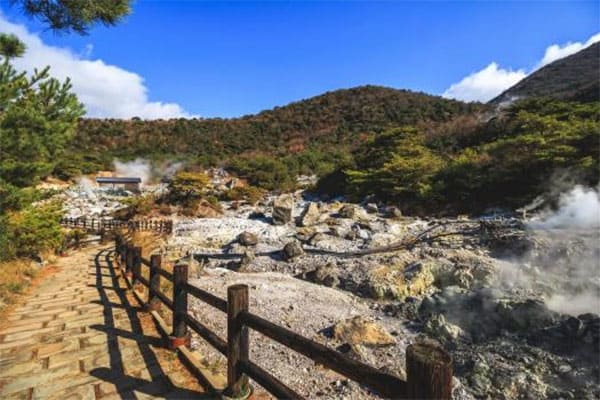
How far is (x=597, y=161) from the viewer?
10742mm

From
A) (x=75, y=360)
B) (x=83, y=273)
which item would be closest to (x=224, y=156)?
(x=83, y=273)

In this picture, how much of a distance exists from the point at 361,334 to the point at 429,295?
8.85ft

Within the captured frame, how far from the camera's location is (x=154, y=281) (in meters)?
4.75

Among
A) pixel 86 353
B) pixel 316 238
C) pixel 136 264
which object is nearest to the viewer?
→ pixel 86 353

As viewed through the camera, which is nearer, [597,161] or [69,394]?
[69,394]

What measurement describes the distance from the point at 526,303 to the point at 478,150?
13.9 meters

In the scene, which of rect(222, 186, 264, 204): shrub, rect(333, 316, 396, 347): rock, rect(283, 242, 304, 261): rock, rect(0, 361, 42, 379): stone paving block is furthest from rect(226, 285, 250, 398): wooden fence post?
rect(222, 186, 264, 204): shrub

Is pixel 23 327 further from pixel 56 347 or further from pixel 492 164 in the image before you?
pixel 492 164

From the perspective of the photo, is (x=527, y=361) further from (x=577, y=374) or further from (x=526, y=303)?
(x=526, y=303)

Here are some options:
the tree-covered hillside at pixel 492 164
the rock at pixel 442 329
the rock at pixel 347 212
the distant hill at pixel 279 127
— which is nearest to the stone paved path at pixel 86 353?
the rock at pixel 442 329

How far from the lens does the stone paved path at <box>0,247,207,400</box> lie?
291 cm

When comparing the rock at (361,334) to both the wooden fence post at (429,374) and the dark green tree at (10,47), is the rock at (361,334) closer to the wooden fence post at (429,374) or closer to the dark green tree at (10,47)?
the wooden fence post at (429,374)

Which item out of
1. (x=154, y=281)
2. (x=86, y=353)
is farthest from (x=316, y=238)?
(x=86, y=353)

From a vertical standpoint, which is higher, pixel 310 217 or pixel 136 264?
pixel 310 217
